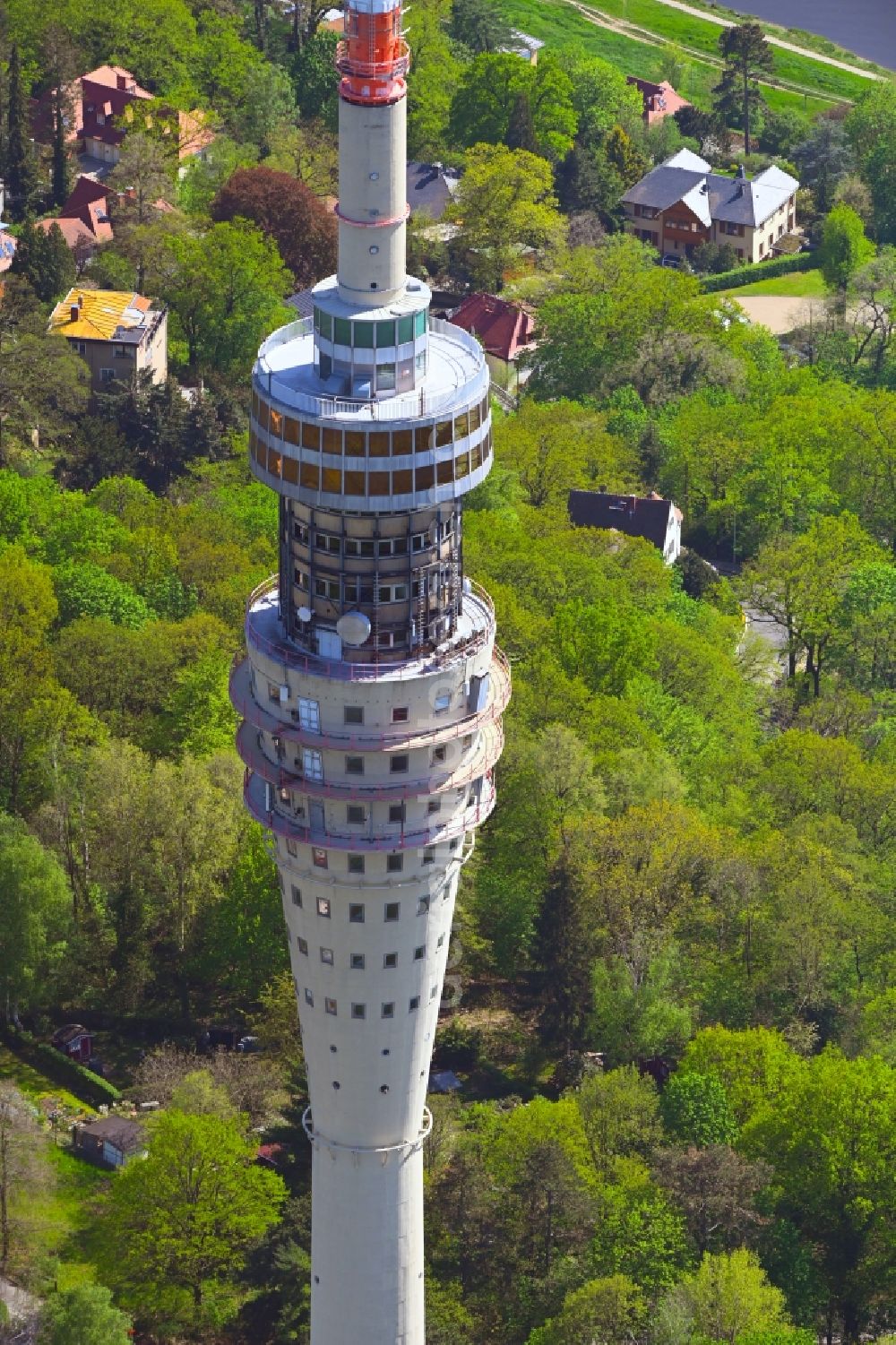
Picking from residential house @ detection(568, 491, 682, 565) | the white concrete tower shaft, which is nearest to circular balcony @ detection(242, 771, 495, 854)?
the white concrete tower shaft

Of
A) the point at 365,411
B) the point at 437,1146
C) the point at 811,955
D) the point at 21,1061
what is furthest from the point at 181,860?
the point at 365,411

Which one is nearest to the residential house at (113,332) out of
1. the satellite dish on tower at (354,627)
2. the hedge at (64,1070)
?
the hedge at (64,1070)

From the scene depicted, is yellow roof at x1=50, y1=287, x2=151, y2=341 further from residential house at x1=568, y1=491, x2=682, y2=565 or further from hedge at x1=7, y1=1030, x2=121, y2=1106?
hedge at x1=7, y1=1030, x2=121, y2=1106

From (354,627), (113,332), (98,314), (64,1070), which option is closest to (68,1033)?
(64,1070)

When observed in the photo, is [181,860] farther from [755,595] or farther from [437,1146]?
[755,595]

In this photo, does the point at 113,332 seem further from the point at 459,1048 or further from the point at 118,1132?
the point at 118,1132

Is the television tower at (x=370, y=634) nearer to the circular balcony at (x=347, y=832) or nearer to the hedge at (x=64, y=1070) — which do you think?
the circular balcony at (x=347, y=832)
